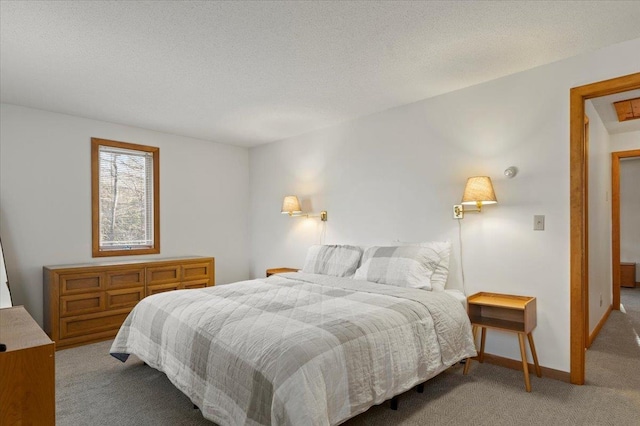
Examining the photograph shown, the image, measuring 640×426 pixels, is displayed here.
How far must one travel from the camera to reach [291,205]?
4.61 m

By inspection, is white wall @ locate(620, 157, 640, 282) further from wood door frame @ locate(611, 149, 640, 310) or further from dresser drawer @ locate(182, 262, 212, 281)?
dresser drawer @ locate(182, 262, 212, 281)

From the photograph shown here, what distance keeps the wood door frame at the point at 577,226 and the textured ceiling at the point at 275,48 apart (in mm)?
340

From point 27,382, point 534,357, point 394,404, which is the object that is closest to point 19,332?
point 27,382

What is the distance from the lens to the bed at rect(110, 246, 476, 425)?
164cm

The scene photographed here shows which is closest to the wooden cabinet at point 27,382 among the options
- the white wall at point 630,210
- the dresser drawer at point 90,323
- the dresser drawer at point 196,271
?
the dresser drawer at point 90,323

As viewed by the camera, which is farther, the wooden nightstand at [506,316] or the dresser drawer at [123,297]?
the dresser drawer at [123,297]

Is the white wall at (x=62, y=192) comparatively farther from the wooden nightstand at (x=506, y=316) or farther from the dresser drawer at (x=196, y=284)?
the wooden nightstand at (x=506, y=316)

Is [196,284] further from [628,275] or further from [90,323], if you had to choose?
[628,275]

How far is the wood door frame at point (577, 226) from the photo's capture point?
259 centimetres

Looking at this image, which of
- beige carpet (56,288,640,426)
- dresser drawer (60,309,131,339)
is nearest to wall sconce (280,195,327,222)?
dresser drawer (60,309,131,339)

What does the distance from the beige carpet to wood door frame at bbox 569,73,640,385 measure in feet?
0.73

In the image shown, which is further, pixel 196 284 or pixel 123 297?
pixel 196 284

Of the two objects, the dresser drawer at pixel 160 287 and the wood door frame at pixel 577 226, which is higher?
the wood door frame at pixel 577 226

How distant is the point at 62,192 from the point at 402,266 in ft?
12.0
